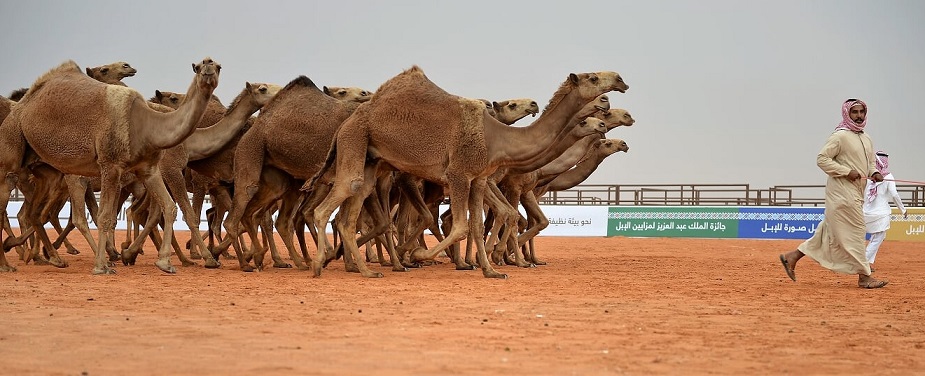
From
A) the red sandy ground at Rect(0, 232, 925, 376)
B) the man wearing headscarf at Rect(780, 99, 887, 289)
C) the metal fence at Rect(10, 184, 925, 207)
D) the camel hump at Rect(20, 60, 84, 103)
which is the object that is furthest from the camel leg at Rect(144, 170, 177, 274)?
the metal fence at Rect(10, 184, 925, 207)

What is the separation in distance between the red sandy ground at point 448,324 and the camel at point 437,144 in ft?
2.61

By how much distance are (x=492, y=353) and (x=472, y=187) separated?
7344 mm

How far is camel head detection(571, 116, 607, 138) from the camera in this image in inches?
600

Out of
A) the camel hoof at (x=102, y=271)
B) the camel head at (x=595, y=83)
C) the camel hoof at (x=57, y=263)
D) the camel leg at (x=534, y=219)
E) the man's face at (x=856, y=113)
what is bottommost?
the camel hoof at (x=57, y=263)

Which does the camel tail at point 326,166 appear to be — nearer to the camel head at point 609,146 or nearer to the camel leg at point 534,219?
the camel leg at point 534,219

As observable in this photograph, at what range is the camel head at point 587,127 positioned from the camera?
50.0 feet

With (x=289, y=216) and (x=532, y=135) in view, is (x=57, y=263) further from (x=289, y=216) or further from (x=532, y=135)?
(x=532, y=135)

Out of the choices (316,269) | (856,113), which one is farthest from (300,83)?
(856,113)

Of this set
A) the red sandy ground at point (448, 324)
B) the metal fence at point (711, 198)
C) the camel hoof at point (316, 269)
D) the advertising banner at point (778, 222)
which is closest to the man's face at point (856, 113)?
the red sandy ground at point (448, 324)

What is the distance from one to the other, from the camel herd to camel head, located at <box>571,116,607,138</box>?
0.09 ft

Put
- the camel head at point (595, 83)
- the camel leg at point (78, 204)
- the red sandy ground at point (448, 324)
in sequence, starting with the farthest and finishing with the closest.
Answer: the camel leg at point (78, 204) → the camel head at point (595, 83) → the red sandy ground at point (448, 324)

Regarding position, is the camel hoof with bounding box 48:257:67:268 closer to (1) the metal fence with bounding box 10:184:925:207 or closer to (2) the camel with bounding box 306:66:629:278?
(2) the camel with bounding box 306:66:629:278

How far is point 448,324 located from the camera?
8719mm

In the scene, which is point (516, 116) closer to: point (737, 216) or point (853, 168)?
point (853, 168)
